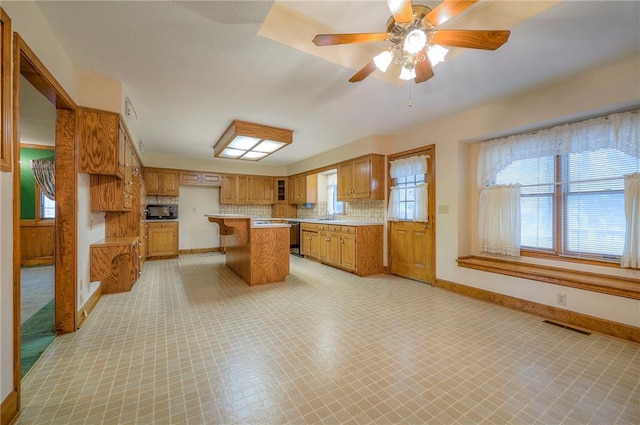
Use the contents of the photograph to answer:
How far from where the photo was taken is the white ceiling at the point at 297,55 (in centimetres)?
182

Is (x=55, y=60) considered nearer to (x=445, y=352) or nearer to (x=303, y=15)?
(x=303, y=15)

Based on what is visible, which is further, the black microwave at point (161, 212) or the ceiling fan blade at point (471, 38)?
the black microwave at point (161, 212)

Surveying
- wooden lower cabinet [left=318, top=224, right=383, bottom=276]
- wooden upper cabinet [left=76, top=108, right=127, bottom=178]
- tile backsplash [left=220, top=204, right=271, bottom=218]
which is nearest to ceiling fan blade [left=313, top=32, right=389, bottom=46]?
wooden upper cabinet [left=76, top=108, right=127, bottom=178]

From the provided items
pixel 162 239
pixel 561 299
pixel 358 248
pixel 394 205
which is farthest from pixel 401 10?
pixel 162 239

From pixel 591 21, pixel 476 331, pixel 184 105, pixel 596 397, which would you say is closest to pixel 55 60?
pixel 184 105

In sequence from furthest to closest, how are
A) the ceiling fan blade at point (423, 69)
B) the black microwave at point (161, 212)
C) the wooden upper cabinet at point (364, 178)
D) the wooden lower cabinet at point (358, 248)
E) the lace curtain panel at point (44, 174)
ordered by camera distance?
1. the black microwave at point (161, 212)
2. the lace curtain panel at point (44, 174)
3. the wooden upper cabinet at point (364, 178)
4. the wooden lower cabinet at point (358, 248)
5. the ceiling fan blade at point (423, 69)

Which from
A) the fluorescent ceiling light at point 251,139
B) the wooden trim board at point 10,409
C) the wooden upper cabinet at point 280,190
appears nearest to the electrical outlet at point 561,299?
the fluorescent ceiling light at point 251,139

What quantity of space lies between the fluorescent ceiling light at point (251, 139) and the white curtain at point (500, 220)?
3180 millimetres

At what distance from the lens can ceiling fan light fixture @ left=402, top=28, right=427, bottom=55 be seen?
1.69 meters

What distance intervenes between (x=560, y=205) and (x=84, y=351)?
4922 mm

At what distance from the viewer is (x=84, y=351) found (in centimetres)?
208

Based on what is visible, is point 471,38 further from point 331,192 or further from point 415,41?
point 331,192

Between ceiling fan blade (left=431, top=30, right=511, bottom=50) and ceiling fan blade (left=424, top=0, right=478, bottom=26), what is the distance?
0.10 m

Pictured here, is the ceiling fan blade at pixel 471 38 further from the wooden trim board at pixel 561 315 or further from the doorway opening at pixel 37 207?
the doorway opening at pixel 37 207
